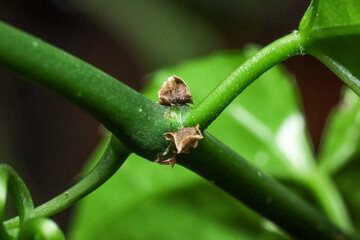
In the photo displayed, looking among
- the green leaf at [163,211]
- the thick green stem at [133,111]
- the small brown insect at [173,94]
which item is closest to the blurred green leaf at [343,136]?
the green leaf at [163,211]

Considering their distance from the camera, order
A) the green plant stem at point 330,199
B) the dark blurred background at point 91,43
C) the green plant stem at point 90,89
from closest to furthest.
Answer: the green plant stem at point 90,89 < the green plant stem at point 330,199 < the dark blurred background at point 91,43

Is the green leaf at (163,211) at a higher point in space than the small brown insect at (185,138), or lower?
lower

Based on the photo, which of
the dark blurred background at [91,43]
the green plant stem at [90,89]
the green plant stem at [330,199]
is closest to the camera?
the green plant stem at [90,89]

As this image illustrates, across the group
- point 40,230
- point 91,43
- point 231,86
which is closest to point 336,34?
point 231,86

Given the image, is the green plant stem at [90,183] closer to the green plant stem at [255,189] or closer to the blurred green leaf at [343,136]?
the green plant stem at [255,189]

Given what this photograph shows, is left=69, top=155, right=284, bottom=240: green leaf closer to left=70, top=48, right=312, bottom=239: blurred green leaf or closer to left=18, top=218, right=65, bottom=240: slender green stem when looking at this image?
left=70, top=48, right=312, bottom=239: blurred green leaf

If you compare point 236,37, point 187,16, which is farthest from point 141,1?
point 236,37

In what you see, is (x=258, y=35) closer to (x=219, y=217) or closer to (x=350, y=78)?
(x=219, y=217)
